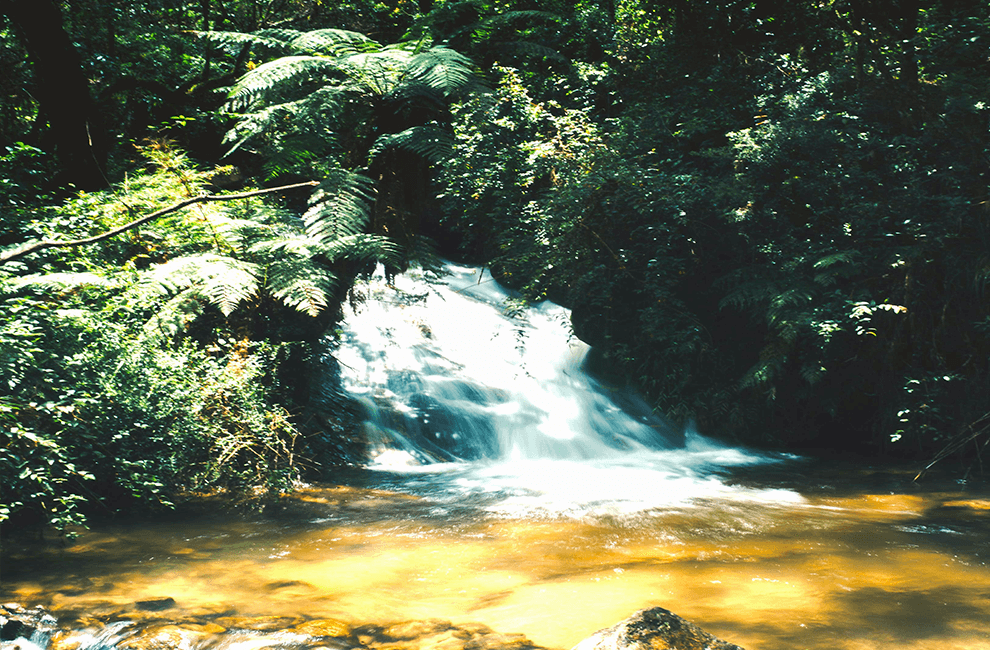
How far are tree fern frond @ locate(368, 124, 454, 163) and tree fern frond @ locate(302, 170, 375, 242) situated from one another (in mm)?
664

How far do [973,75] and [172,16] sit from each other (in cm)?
1153

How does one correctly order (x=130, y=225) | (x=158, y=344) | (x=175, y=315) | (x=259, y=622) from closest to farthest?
(x=130, y=225), (x=259, y=622), (x=158, y=344), (x=175, y=315)

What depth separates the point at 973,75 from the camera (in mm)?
6984

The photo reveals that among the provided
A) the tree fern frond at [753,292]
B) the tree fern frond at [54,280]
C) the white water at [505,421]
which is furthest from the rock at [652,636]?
the tree fern frond at [753,292]

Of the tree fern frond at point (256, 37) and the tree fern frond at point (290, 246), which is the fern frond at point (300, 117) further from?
the tree fern frond at point (290, 246)

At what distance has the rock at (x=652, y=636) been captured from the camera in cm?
255

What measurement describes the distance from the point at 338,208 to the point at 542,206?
2474 mm

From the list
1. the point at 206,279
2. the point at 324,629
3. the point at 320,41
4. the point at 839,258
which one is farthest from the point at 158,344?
the point at 839,258

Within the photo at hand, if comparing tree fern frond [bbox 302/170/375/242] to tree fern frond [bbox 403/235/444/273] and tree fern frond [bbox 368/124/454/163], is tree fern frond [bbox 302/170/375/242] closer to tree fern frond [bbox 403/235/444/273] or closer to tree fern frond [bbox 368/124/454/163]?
tree fern frond [bbox 368/124/454/163]

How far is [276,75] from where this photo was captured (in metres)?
7.34

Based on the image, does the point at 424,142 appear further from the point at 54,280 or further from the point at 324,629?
the point at 324,629

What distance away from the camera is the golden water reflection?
3.79 m

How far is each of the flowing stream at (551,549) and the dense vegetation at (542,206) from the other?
651 millimetres

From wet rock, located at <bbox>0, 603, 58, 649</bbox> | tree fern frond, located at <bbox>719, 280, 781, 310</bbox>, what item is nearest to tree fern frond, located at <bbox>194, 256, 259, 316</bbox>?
wet rock, located at <bbox>0, 603, 58, 649</bbox>
